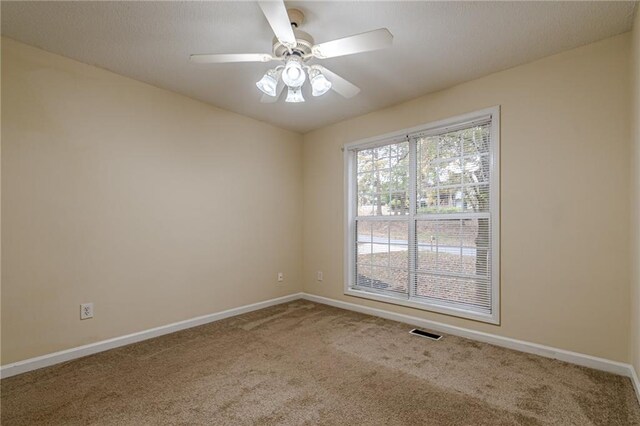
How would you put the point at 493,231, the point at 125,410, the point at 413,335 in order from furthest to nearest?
the point at 413,335, the point at 493,231, the point at 125,410

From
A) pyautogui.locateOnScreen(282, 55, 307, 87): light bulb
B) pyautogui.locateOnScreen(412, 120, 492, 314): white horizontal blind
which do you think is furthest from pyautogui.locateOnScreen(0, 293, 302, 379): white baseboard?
pyautogui.locateOnScreen(282, 55, 307, 87): light bulb

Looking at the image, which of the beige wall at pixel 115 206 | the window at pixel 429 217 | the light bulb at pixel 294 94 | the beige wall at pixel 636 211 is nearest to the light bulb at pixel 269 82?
the light bulb at pixel 294 94

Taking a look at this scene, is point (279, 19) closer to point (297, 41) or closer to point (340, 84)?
point (297, 41)

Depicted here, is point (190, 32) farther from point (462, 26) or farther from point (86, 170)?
point (462, 26)

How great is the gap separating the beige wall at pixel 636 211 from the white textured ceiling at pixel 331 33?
10.8 inches

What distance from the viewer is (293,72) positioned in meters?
1.88

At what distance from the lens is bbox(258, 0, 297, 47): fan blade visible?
1.46 metres

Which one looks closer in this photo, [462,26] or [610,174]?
[462,26]

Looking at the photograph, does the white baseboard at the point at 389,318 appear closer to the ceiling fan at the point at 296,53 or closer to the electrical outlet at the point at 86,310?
the electrical outlet at the point at 86,310

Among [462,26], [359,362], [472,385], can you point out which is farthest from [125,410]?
[462,26]

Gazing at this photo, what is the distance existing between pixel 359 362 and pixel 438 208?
5.58 feet

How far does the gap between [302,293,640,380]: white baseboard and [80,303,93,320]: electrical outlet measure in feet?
8.61

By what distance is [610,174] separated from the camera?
7.25 ft

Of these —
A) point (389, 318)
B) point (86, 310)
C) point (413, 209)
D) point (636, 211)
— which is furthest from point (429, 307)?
point (86, 310)
